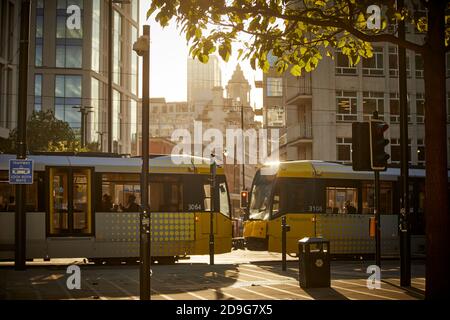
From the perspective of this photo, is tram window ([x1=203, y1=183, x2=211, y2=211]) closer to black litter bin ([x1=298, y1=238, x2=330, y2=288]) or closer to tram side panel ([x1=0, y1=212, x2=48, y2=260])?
tram side panel ([x1=0, y1=212, x2=48, y2=260])

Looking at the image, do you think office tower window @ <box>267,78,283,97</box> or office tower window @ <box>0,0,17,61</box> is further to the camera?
office tower window @ <box>267,78,283,97</box>

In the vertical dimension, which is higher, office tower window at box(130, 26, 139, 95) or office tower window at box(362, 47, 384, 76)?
office tower window at box(130, 26, 139, 95)

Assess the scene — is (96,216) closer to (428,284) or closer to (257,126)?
(428,284)

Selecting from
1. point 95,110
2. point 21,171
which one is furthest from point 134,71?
point 21,171

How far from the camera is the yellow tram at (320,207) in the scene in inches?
932

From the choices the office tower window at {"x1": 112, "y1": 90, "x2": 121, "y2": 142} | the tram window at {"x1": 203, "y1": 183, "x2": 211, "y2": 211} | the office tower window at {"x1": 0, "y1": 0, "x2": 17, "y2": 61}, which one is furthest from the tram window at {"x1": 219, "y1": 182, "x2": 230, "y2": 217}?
the office tower window at {"x1": 112, "y1": 90, "x2": 121, "y2": 142}

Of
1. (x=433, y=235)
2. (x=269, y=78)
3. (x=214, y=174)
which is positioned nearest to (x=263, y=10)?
(x=433, y=235)

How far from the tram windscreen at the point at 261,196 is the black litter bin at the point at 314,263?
10.2 metres

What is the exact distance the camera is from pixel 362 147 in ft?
41.3

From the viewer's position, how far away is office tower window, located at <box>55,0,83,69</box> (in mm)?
71062

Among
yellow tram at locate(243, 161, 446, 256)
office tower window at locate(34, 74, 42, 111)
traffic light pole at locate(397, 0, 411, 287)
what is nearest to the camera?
traffic light pole at locate(397, 0, 411, 287)

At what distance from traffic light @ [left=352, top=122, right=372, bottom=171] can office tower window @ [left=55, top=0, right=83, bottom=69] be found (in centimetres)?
6260

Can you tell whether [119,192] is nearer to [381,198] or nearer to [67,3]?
[381,198]

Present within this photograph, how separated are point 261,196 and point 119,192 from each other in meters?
6.11
